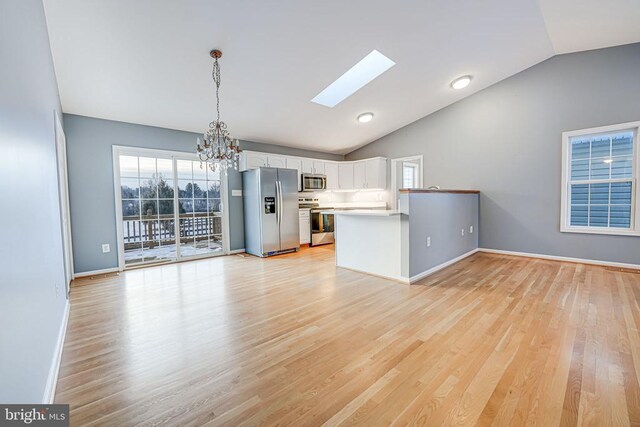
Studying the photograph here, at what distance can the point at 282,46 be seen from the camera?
3256 mm

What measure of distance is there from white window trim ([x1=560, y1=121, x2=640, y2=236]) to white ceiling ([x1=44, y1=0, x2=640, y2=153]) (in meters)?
1.19

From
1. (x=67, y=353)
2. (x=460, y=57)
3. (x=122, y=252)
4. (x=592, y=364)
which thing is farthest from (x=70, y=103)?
(x=592, y=364)

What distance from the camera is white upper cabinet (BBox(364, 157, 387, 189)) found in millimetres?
6621

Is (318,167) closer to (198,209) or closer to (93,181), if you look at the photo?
(198,209)

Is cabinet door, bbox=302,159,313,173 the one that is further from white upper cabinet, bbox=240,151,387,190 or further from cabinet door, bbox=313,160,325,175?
cabinet door, bbox=313,160,325,175

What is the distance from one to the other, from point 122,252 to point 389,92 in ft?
17.1

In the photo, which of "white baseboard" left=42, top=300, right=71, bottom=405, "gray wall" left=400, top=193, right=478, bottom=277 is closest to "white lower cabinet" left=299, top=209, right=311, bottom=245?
"gray wall" left=400, top=193, right=478, bottom=277

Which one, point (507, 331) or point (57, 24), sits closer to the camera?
point (507, 331)

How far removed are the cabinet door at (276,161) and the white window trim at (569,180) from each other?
16.5 feet

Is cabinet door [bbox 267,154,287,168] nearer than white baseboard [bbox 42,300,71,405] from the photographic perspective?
No

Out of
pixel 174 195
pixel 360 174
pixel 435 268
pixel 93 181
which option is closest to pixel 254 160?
pixel 174 195

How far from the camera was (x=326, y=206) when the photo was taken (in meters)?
7.00

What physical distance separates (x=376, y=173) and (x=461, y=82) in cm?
255

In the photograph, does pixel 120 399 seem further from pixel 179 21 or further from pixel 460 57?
pixel 460 57
